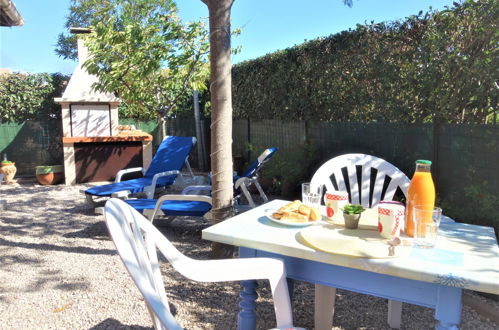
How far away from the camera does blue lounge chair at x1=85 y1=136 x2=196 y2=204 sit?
4.98 m

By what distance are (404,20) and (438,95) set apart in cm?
103

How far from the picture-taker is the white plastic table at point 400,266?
120 centimetres

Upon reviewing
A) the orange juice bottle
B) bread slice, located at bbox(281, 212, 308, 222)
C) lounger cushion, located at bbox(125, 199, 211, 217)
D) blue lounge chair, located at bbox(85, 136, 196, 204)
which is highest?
the orange juice bottle

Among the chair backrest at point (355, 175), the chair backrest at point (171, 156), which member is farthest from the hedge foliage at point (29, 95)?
the chair backrest at point (355, 175)

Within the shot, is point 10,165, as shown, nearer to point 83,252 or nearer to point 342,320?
point 83,252

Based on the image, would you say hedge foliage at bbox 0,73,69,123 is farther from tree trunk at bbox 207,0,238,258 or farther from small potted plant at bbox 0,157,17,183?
tree trunk at bbox 207,0,238,258

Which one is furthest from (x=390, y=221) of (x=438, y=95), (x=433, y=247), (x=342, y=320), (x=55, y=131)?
(x=55, y=131)

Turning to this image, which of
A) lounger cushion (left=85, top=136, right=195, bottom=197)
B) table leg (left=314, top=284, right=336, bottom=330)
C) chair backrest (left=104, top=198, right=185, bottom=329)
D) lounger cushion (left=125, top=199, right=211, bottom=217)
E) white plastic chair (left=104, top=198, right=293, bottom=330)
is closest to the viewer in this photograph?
chair backrest (left=104, top=198, right=185, bottom=329)

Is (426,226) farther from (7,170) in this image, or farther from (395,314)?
(7,170)

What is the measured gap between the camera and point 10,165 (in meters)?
7.94

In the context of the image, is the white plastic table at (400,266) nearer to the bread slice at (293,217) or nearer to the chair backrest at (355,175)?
the bread slice at (293,217)

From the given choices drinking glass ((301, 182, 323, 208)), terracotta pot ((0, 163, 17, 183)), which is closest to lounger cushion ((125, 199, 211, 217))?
drinking glass ((301, 182, 323, 208))

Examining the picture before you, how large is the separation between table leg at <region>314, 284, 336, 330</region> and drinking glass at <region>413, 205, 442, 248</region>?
82 cm

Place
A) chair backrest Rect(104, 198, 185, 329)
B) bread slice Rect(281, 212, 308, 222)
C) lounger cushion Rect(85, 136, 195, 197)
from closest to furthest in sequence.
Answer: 1. chair backrest Rect(104, 198, 185, 329)
2. bread slice Rect(281, 212, 308, 222)
3. lounger cushion Rect(85, 136, 195, 197)
